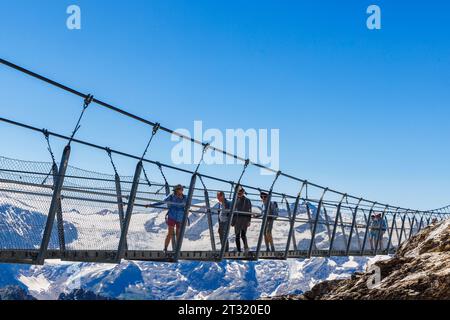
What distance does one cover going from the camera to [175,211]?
38.1 ft

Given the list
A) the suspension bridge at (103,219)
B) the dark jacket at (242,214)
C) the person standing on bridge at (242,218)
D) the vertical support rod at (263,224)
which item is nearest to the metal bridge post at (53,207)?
the suspension bridge at (103,219)

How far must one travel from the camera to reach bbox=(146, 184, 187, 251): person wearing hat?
1150 centimetres

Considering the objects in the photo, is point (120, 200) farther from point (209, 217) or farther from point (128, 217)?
point (209, 217)

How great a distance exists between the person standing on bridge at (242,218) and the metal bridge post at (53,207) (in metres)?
6.17

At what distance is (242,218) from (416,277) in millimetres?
6979

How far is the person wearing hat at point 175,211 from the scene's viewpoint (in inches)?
453

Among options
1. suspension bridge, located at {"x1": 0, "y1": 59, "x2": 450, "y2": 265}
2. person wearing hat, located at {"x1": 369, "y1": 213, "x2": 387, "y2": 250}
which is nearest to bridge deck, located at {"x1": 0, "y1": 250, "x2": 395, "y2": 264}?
suspension bridge, located at {"x1": 0, "y1": 59, "x2": 450, "y2": 265}

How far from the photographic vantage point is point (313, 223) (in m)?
18.4

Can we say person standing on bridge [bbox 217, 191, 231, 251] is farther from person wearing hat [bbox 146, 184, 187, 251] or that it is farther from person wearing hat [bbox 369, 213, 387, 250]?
person wearing hat [bbox 369, 213, 387, 250]

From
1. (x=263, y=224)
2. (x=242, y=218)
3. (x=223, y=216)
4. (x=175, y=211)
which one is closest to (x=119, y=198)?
(x=175, y=211)

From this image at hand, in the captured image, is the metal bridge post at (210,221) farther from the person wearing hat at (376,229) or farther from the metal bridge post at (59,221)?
the person wearing hat at (376,229)

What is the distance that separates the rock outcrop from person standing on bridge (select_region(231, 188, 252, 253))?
3627mm
